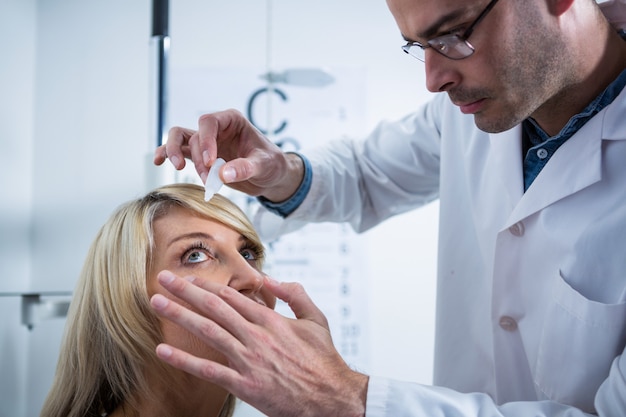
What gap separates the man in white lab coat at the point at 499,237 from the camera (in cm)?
83

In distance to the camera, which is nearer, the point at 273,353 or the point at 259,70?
the point at 273,353

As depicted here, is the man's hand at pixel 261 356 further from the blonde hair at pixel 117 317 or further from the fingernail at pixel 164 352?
the blonde hair at pixel 117 317

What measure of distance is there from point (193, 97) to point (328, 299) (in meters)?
0.83

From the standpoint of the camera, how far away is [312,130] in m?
2.12

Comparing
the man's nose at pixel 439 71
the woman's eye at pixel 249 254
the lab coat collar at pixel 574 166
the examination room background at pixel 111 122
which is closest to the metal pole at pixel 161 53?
the examination room background at pixel 111 122

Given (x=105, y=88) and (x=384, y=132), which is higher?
(x=105, y=88)

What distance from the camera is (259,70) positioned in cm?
210

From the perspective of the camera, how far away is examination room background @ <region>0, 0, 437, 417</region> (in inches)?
71.0

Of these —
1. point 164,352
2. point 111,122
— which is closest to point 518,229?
point 164,352

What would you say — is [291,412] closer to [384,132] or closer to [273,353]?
[273,353]

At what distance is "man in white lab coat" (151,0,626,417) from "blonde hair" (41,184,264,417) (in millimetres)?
109

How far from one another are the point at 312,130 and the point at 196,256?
40.8 inches

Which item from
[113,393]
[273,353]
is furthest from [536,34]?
[113,393]

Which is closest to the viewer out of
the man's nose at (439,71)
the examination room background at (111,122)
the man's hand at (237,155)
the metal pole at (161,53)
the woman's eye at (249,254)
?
the man's nose at (439,71)
